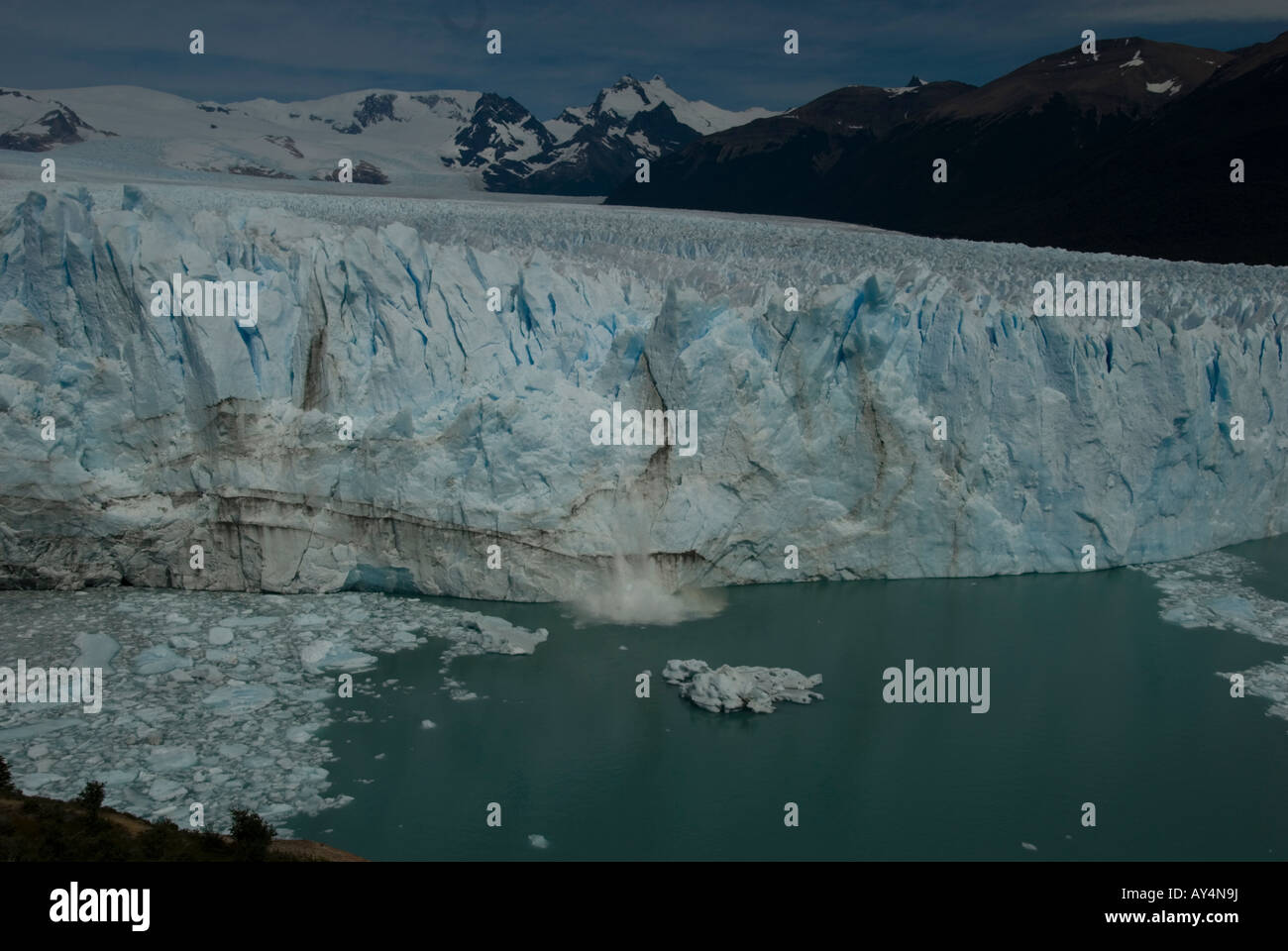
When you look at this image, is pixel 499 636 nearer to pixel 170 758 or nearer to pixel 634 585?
pixel 634 585

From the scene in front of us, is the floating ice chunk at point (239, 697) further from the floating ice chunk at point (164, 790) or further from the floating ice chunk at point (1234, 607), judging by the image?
the floating ice chunk at point (1234, 607)

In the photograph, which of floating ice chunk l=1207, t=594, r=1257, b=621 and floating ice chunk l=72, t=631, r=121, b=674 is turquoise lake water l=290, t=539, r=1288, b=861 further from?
floating ice chunk l=72, t=631, r=121, b=674

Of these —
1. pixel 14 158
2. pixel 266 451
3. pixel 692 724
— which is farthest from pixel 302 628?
pixel 14 158

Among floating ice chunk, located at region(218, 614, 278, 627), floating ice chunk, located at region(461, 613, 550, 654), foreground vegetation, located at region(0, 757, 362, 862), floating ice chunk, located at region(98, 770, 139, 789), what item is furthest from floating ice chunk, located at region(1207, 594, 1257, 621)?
floating ice chunk, located at region(98, 770, 139, 789)

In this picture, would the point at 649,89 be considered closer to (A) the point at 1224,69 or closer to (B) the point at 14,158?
(A) the point at 1224,69

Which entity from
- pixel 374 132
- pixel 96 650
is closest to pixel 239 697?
pixel 96 650

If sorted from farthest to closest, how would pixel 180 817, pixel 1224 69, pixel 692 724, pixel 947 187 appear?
pixel 947 187 < pixel 1224 69 < pixel 692 724 < pixel 180 817
